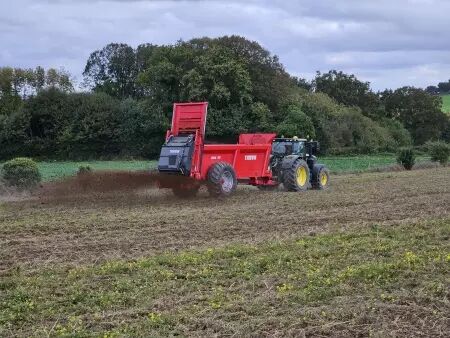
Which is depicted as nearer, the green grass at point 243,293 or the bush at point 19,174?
the green grass at point 243,293

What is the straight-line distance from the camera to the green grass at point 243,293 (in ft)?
18.6

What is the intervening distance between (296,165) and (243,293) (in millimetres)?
12820

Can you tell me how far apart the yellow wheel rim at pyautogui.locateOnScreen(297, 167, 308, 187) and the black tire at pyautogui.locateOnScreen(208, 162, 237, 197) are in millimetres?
2843

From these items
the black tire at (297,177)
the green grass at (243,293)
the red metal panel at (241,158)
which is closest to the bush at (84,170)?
the red metal panel at (241,158)

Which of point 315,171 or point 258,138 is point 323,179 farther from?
point 258,138

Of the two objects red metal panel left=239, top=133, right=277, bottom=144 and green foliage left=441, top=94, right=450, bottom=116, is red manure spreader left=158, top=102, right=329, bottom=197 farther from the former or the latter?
green foliage left=441, top=94, right=450, bottom=116

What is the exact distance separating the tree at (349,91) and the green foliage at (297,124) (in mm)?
20380

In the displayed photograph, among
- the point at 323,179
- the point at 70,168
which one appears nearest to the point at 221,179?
the point at 323,179

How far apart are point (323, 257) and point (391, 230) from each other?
2652mm

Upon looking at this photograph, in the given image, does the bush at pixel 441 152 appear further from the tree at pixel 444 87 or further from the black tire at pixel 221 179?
the tree at pixel 444 87

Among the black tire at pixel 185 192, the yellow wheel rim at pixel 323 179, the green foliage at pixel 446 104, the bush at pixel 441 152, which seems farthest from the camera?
the green foliage at pixel 446 104

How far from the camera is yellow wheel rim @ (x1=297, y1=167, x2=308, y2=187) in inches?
781

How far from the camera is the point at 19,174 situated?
786 inches

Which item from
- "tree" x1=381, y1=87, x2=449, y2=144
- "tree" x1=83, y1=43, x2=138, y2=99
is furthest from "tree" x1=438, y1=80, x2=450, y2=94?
"tree" x1=83, y1=43, x2=138, y2=99
